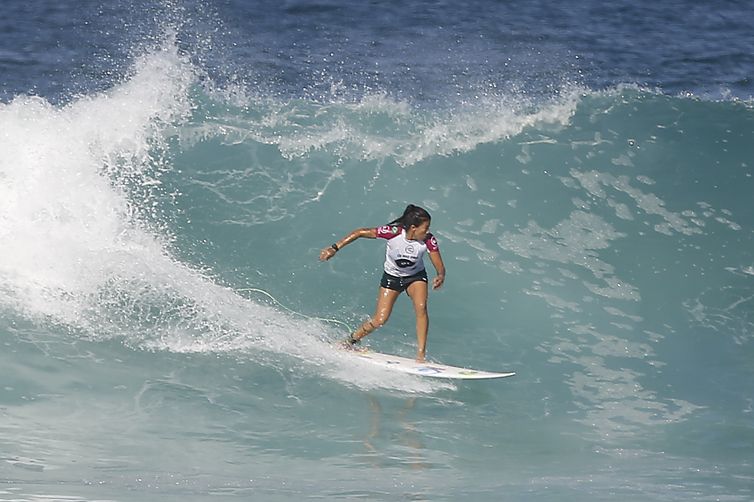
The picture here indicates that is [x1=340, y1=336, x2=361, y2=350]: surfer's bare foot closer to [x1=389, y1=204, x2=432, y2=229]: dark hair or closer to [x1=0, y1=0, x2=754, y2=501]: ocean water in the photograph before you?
[x1=0, y1=0, x2=754, y2=501]: ocean water

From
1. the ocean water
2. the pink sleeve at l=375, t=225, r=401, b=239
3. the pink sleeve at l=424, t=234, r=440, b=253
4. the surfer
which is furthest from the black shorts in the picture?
the ocean water

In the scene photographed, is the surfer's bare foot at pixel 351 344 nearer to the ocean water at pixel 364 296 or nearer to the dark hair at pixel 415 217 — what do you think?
the ocean water at pixel 364 296

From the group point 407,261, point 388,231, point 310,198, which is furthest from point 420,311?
point 310,198

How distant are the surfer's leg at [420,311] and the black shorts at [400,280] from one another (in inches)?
1.5

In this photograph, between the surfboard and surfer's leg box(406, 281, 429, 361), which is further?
surfer's leg box(406, 281, 429, 361)

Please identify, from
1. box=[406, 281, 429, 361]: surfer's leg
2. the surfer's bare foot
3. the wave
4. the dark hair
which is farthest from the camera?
the wave

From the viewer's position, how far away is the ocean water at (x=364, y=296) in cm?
841

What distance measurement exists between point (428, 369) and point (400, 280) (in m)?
0.83

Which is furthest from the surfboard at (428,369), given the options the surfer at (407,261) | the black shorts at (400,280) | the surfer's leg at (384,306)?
the black shorts at (400,280)

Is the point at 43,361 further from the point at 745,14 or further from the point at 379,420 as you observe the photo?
the point at 745,14

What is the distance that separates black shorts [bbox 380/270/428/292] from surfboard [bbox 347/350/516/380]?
639mm

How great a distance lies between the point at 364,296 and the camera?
11.8m

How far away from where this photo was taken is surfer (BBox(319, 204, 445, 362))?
9.69m

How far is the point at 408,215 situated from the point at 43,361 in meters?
3.44
